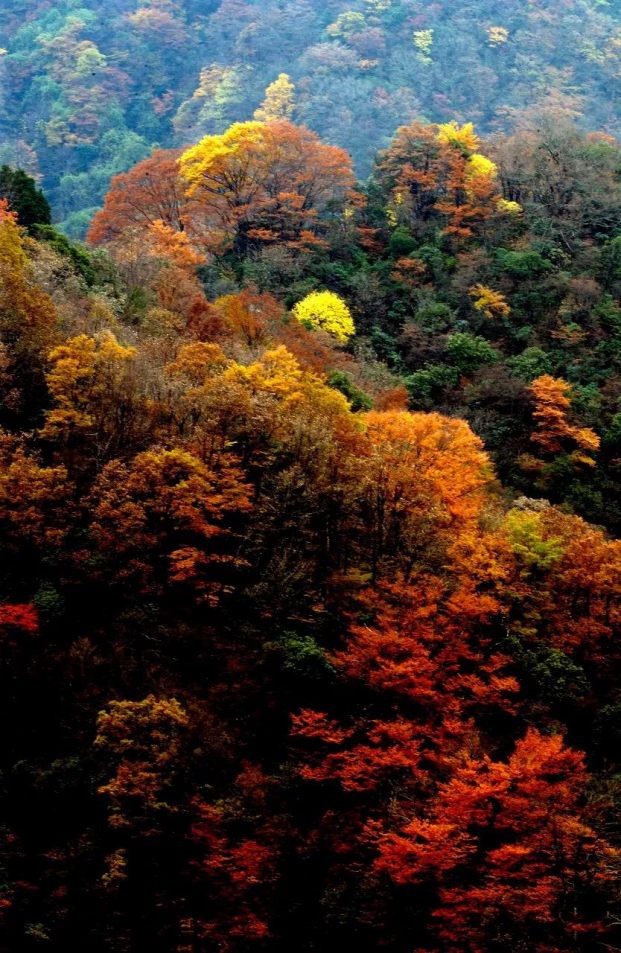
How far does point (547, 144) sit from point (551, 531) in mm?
41140

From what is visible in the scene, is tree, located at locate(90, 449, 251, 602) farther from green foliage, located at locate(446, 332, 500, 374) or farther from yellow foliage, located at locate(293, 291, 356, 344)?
green foliage, located at locate(446, 332, 500, 374)

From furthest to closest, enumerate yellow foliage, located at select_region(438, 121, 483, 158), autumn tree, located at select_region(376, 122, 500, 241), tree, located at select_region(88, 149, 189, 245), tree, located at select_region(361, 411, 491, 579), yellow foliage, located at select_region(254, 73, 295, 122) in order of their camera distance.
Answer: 1. yellow foliage, located at select_region(254, 73, 295, 122)
2. yellow foliage, located at select_region(438, 121, 483, 158)
3. tree, located at select_region(88, 149, 189, 245)
4. autumn tree, located at select_region(376, 122, 500, 241)
5. tree, located at select_region(361, 411, 491, 579)

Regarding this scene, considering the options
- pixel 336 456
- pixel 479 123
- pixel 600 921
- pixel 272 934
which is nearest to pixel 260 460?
pixel 336 456

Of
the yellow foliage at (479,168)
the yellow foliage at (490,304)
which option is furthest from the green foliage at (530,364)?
the yellow foliage at (479,168)

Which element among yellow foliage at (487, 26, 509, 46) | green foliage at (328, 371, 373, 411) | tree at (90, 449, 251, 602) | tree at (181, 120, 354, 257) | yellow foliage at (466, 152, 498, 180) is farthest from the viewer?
yellow foliage at (487, 26, 509, 46)

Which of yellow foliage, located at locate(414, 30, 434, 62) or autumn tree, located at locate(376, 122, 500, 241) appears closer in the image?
autumn tree, located at locate(376, 122, 500, 241)

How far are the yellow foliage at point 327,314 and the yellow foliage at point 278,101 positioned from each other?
56.5m

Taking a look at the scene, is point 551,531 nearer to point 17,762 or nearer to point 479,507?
point 479,507

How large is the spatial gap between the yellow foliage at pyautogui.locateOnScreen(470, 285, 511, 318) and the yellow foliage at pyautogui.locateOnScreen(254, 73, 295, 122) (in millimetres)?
54847

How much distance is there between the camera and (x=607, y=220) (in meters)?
58.5

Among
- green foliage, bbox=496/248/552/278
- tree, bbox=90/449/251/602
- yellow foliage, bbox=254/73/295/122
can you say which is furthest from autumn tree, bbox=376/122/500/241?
yellow foliage, bbox=254/73/295/122

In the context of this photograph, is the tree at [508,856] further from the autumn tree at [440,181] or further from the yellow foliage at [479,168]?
the yellow foliage at [479,168]

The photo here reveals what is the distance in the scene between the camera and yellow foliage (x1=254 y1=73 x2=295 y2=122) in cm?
10012

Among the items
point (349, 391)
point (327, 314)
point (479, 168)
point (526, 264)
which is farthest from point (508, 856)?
point (479, 168)
